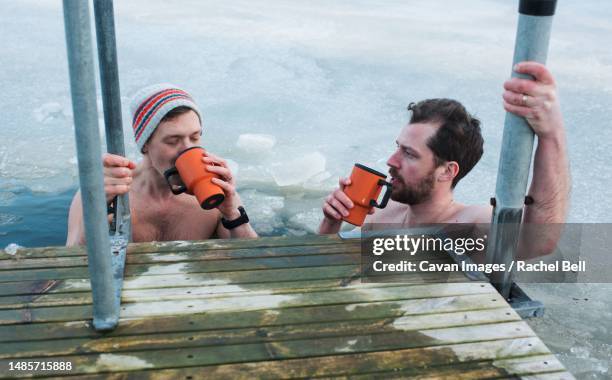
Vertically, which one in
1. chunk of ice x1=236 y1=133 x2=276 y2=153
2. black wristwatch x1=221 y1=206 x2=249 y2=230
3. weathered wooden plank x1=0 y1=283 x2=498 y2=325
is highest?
weathered wooden plank x1=0 y1=283 x2=498 y2=325

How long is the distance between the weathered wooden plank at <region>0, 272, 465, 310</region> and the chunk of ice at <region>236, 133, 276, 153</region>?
380 cm

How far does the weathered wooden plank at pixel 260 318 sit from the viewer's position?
1.50 metres

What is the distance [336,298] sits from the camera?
1667mm

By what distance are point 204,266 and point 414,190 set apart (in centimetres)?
99

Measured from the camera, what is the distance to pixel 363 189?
1989 millimetres

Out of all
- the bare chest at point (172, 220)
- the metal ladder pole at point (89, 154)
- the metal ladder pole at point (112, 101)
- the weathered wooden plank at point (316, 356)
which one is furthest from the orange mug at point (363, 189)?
the bare chest at point (172, 220)

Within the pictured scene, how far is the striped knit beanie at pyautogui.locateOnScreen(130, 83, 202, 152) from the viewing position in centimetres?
247

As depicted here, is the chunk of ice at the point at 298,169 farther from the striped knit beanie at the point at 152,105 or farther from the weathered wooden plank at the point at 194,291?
the weathered wooden plank at the point at 194,291

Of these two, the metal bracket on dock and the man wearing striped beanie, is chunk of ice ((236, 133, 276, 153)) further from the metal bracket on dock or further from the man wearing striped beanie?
the metal bracket on dock

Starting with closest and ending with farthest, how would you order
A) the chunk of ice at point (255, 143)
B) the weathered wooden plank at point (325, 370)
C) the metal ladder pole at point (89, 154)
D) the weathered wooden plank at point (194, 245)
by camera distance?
the metal ladder pole at point (89, 154), the weathered wooden plank at point (325, 370), the weathered wooden plank at point (194, 245), the chunk of ice at point (255, 143)

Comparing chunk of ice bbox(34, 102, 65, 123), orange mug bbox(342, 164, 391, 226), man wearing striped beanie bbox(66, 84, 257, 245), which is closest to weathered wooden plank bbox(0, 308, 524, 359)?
orange mug bbox(342, 164, 391, 226)

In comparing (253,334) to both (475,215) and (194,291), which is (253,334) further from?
(475,215)

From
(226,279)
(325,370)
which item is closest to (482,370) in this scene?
(325,370)

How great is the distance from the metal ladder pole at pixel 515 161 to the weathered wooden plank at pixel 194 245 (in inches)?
17.9
